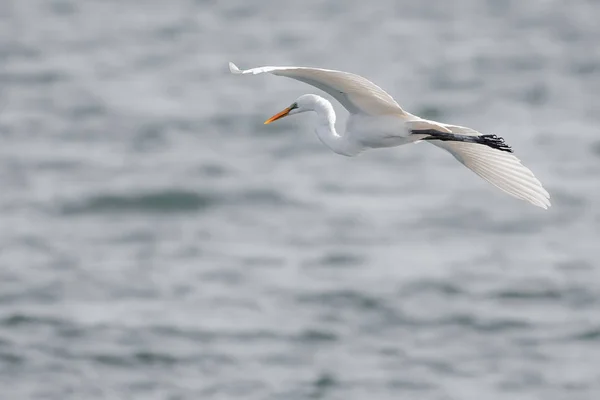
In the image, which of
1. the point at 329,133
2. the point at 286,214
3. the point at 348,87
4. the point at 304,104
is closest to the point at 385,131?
the point at 348,87

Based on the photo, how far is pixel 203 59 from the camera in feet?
74.0

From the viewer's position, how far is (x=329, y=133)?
6.12 m

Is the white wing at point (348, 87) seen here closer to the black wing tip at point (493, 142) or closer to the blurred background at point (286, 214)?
the black wing tip at point (493, 142)

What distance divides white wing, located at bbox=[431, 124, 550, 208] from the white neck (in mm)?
483

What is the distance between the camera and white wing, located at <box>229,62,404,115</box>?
17.3 ft

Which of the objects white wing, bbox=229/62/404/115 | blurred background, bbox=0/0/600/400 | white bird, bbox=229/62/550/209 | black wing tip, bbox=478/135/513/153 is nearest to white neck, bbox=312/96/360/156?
white bird, bbox=229/62/550/209

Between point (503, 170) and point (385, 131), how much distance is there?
0.80m

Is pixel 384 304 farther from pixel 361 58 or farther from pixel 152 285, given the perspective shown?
pixel 361 58

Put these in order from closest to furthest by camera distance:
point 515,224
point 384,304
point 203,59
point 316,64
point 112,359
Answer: point 112,359 < point 384,304 < point 515,224 < point 316,64 < point 203,59

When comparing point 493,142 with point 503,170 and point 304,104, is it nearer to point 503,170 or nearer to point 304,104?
point 503,170

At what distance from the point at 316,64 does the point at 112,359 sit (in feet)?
29.4

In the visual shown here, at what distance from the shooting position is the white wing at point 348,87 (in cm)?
526

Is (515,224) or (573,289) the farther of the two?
(515,224)

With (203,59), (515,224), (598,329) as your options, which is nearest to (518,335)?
(598,329)
